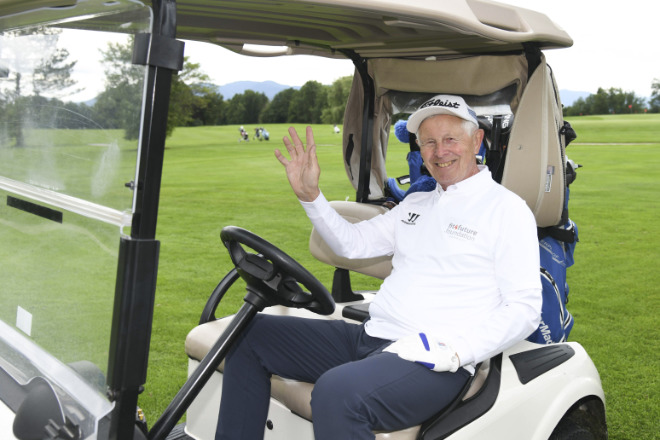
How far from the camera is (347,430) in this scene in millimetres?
1860

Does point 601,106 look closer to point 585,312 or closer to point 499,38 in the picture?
point 585,312

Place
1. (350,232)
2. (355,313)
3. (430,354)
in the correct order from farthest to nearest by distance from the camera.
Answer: (355,313)
(350,232)
(430,354)

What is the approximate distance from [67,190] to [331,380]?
0.89 m

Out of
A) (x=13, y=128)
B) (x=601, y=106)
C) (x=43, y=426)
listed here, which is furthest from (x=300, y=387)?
(x=601, y=106)

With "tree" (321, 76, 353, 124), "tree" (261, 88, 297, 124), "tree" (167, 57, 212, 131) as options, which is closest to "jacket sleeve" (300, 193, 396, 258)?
"tree" (167, 57, 212, 131)

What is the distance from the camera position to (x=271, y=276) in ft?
6.93

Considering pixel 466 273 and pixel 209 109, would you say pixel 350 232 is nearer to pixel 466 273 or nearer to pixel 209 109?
pixel 466 273

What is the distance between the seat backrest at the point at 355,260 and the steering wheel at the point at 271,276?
862mm

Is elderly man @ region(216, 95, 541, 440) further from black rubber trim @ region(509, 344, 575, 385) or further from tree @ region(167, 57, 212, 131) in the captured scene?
tree @ region(167, 57, 212, 131)

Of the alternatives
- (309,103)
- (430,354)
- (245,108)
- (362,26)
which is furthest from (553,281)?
(245,108)

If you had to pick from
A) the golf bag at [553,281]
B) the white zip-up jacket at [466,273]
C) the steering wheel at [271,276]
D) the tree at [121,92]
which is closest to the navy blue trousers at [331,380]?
the white zip-up jacket at [466,273]

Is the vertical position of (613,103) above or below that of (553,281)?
above

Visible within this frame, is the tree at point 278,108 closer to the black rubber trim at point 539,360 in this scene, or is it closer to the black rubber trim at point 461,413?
the black rubber trim at point 539,360

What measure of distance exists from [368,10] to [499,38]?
0.49m
